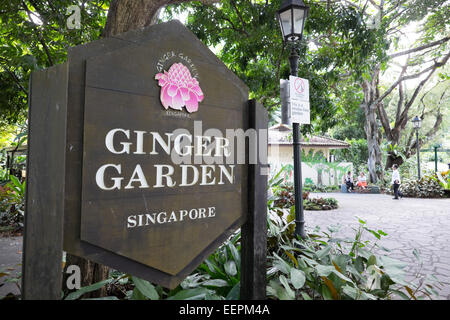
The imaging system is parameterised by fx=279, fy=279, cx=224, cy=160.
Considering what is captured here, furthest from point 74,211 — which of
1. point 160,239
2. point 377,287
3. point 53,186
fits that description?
point 377,287

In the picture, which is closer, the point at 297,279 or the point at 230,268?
the point at 297,279

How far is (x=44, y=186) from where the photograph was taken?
112 centimetres

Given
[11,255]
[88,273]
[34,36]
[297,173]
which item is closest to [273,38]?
[297,173]

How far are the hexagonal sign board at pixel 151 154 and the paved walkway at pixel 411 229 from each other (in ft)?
8.53

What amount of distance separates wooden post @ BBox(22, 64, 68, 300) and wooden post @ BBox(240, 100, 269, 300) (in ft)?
3.44

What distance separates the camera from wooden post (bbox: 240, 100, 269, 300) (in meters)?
1.75

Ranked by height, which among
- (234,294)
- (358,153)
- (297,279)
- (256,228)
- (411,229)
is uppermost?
(358,153)

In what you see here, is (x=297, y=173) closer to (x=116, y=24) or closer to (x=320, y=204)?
(x=116, y=24)

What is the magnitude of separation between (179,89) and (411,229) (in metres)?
6.90

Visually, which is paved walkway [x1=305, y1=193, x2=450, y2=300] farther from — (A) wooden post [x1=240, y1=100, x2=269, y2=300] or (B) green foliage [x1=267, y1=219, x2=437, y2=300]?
(A) wooden post [x1=240, y1=100, x2=269, y2=300]

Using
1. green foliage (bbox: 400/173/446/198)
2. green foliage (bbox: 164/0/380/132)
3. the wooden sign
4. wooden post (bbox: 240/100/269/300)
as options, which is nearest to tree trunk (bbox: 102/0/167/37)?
the wooden sign

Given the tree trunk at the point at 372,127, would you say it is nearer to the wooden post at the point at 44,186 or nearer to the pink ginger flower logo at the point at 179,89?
the pink ginger flower logo at the point at 179,89

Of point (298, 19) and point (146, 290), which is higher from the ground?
point (298, 19)

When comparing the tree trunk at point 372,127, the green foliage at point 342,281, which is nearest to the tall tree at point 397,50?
the tree trunk at point 372,127
